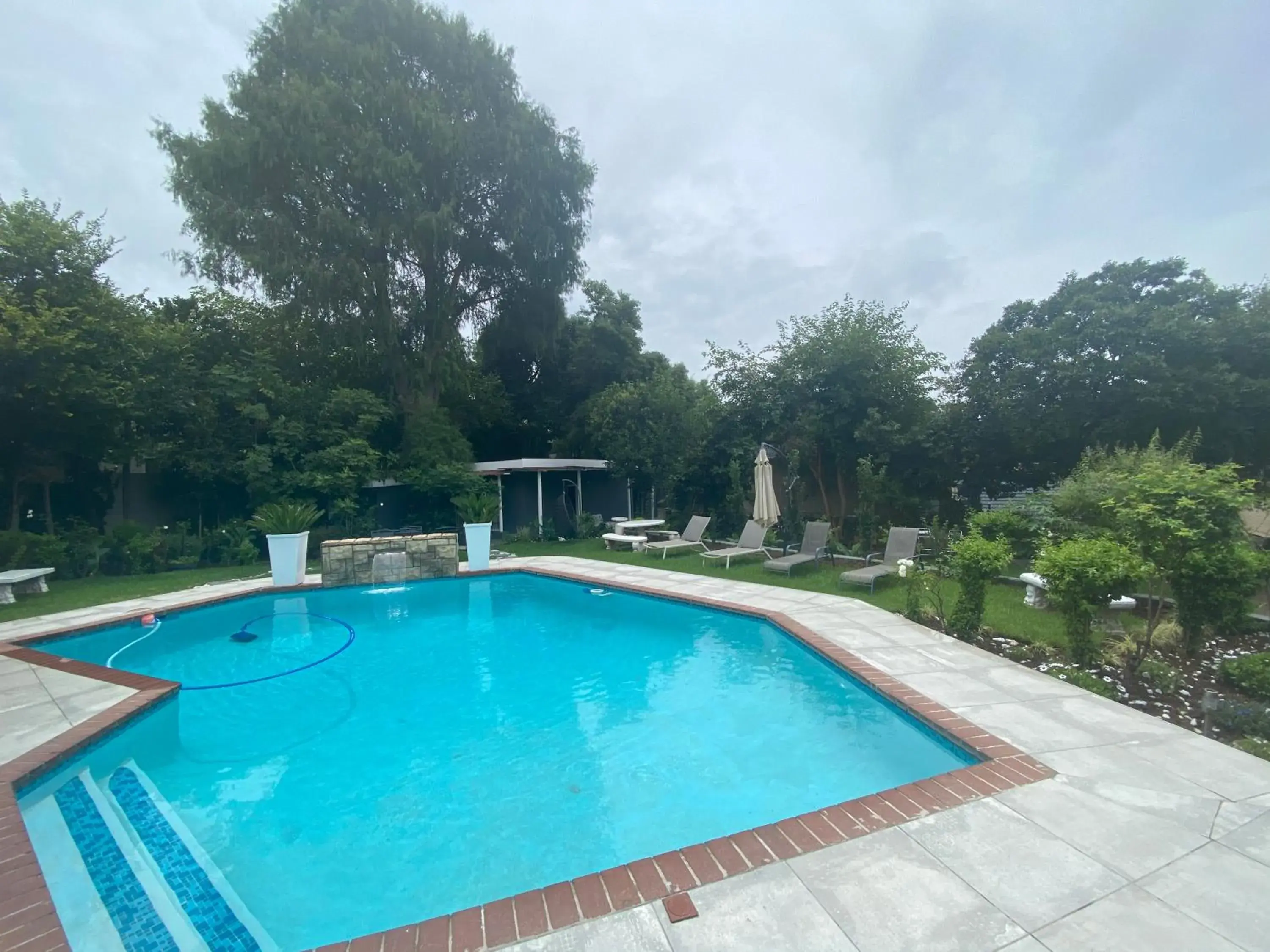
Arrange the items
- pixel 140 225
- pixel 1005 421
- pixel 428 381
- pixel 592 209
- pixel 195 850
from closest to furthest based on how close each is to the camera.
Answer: pixel 195 850, pixel 1005 421, pixel 140 225, pixel 428 381, pixel 592 209

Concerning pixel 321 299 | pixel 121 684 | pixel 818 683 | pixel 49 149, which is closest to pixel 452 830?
pixel 818 683

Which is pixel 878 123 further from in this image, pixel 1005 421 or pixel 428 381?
pixel 428 381

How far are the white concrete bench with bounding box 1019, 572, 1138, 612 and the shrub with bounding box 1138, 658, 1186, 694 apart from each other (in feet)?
7.26

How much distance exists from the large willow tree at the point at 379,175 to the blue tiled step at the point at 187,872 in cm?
1354

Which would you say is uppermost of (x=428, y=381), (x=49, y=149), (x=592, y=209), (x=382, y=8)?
(x=382, y=8)

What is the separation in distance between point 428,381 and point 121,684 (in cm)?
1263

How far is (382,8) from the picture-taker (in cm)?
1559

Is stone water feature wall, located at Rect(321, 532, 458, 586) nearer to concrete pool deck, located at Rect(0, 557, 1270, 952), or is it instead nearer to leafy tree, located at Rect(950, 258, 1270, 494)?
concrete pool deck, located at Rect(0, 557, 1270, 952)

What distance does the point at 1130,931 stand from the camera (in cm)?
233

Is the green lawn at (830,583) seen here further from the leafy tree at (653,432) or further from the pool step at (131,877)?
the pool step at (131,877)

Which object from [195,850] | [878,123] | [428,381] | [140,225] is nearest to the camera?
[195,850]

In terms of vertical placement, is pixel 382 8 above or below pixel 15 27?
above

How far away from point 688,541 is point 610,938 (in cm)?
1177

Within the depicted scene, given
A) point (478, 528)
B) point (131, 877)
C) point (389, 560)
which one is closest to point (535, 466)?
point (478, 528)
